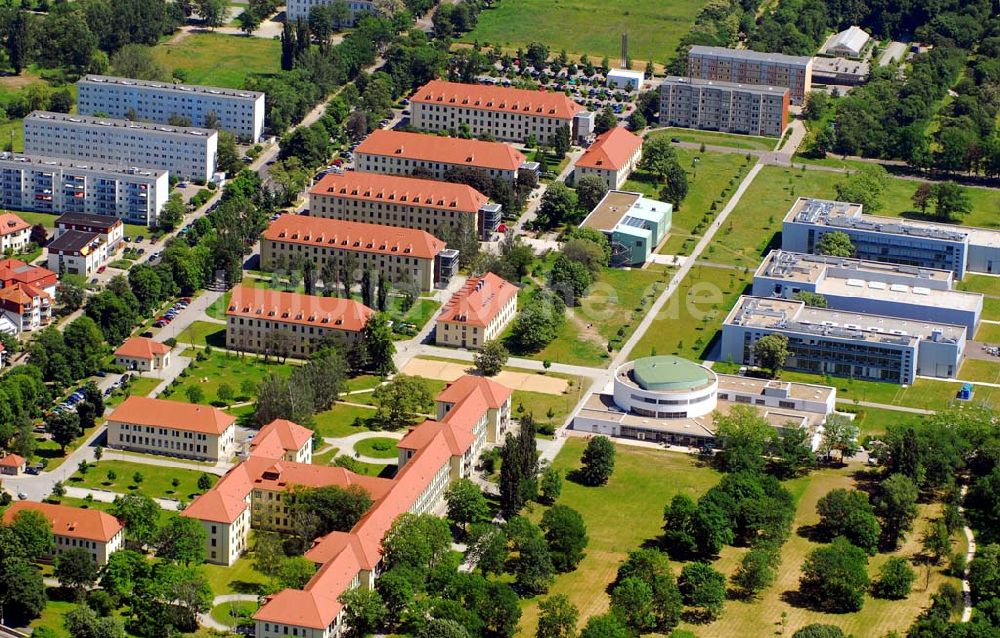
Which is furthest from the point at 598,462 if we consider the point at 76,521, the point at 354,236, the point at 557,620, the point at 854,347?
the point at 354,236

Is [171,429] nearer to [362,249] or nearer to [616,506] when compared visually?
[616,506]

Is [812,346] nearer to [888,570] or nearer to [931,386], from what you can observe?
[931,386]

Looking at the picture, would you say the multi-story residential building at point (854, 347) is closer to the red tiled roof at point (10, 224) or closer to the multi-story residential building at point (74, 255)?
the multi-story residential building at point (74, 255)

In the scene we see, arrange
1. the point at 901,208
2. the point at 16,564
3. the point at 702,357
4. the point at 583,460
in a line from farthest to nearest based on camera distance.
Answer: the point at 901,208 → the point at 702,357 → the point at 583,460 → the point at 16,564

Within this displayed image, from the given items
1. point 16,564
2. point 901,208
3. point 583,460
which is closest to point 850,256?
point 901,208

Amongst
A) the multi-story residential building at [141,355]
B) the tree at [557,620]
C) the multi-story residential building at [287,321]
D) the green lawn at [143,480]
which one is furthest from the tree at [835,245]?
the tree at [557,620]

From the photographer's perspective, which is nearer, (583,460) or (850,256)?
(583,460)
